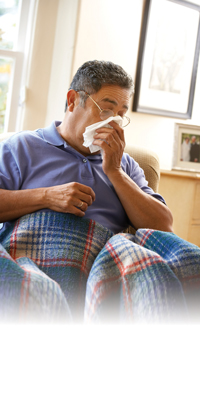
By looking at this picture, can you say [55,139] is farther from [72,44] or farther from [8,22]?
[8,22]

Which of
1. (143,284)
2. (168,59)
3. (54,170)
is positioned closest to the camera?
(143,284)

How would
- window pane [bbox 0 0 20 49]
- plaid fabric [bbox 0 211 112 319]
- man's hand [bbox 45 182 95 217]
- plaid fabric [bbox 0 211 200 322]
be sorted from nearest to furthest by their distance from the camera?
plaid fabric [bbox 0 211 200 322], plaid fabric [bbox 0 211 112 319], man's hand [bbox 45 182 95 217], window pane [bbox 0 0 20 49]

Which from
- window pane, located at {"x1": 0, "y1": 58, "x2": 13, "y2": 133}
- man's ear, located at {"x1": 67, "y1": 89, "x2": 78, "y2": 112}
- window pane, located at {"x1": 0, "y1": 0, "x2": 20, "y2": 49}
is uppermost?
window pane, located at {"x1": 0, "y1": 0, "x2": 20, "y2": 49}

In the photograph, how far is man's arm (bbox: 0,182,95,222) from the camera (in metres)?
1.04

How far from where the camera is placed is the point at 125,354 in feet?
1.94

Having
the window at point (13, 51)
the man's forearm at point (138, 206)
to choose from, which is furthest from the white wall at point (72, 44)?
the man's forearm at point (138, 206)

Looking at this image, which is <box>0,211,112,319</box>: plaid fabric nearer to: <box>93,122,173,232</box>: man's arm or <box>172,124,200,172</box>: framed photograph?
<box>93,122,173,232</box>: man's arm

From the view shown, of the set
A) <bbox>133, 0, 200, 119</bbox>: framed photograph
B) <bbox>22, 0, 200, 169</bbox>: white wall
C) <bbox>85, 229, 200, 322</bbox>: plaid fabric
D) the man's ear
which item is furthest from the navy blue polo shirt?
<bbox>133, 0, 200, 119</bbox>: framed photograph

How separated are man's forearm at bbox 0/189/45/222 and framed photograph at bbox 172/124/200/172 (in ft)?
5.07

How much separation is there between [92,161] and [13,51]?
4.86ft

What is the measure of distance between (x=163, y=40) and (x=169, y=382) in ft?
7.96

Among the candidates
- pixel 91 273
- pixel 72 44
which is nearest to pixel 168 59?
pixel 72 44

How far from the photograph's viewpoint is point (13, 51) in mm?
2430

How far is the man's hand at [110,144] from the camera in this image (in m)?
1.20
